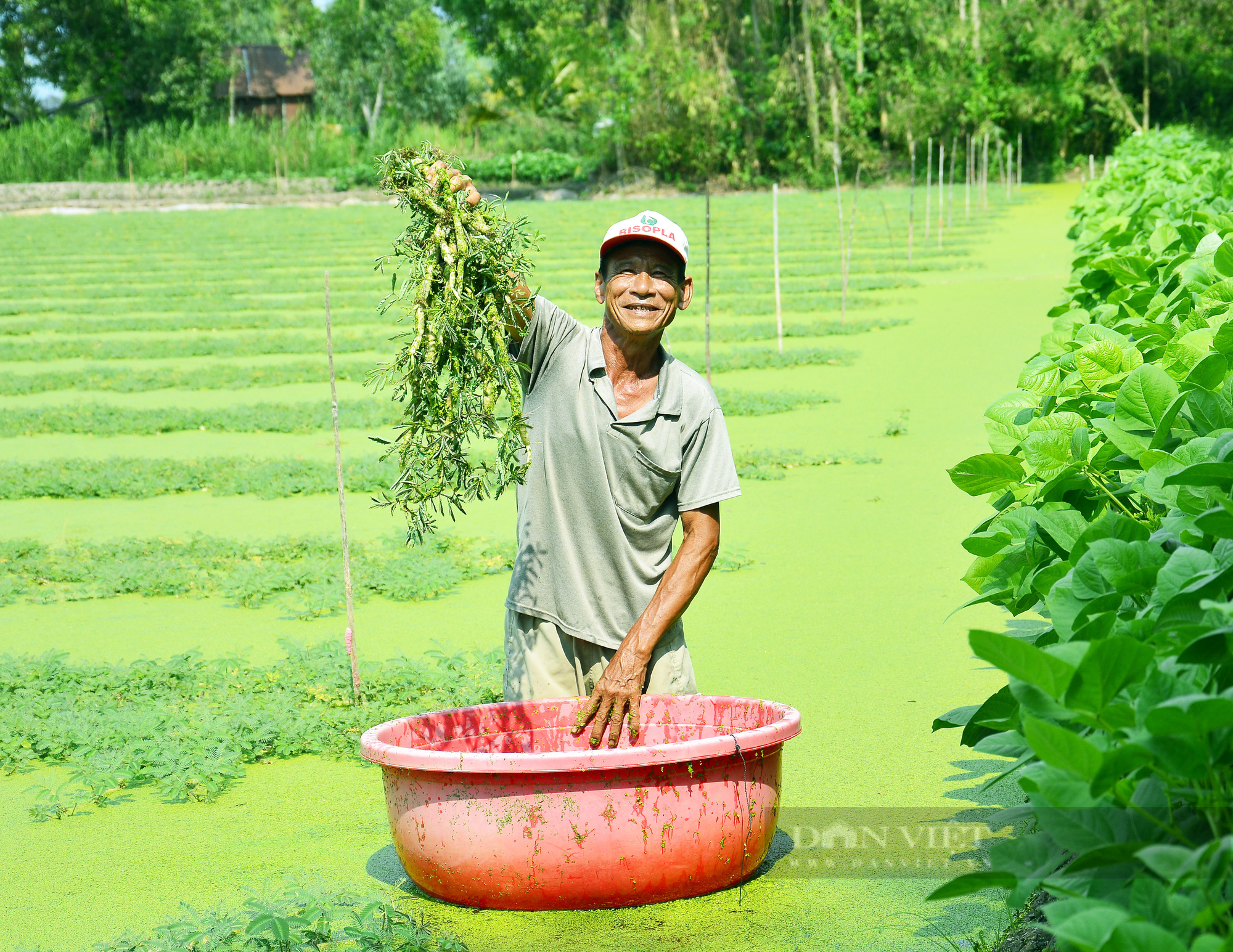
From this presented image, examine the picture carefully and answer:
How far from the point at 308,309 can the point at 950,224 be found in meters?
12.2

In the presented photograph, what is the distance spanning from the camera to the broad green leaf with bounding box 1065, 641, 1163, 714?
147cm

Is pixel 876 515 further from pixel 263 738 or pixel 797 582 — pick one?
pixel 263 738

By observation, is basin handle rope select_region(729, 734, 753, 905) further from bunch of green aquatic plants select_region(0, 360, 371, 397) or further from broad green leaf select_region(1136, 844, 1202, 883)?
bunch of green aquatic plants select_region(0, 360, 371, 397)

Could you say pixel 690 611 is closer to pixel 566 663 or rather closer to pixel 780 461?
pixel 566 663

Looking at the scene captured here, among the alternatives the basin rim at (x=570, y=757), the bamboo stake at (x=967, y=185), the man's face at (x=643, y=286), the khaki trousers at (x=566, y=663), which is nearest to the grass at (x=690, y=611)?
the basin rim at (x=570, y=757)

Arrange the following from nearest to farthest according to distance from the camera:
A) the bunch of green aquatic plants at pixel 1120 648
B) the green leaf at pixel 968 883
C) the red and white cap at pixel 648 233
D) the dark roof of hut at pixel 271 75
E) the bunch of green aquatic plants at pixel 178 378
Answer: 1. the bunch of green aquatic plants at pixel 1120 648
2. the green leaf at pixel 968 883
3. the red and white cap at pixel 648 233
4. the bunch of green aquatic plants at pixel 178 378
5. the dark roof of hut at pixel 271 75

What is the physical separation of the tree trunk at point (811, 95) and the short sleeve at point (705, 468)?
112 ft

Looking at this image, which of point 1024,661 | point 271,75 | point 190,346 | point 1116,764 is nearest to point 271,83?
point 271,75

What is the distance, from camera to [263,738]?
423 centimetres

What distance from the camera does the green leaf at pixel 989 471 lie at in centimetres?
243

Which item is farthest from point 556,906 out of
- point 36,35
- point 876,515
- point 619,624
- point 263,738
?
point 36,35

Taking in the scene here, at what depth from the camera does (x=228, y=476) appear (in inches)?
360

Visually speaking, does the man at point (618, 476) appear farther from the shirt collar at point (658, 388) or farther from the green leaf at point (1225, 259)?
the green leaf at point (1225, 259)

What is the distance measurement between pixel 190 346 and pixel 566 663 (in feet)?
42.7
